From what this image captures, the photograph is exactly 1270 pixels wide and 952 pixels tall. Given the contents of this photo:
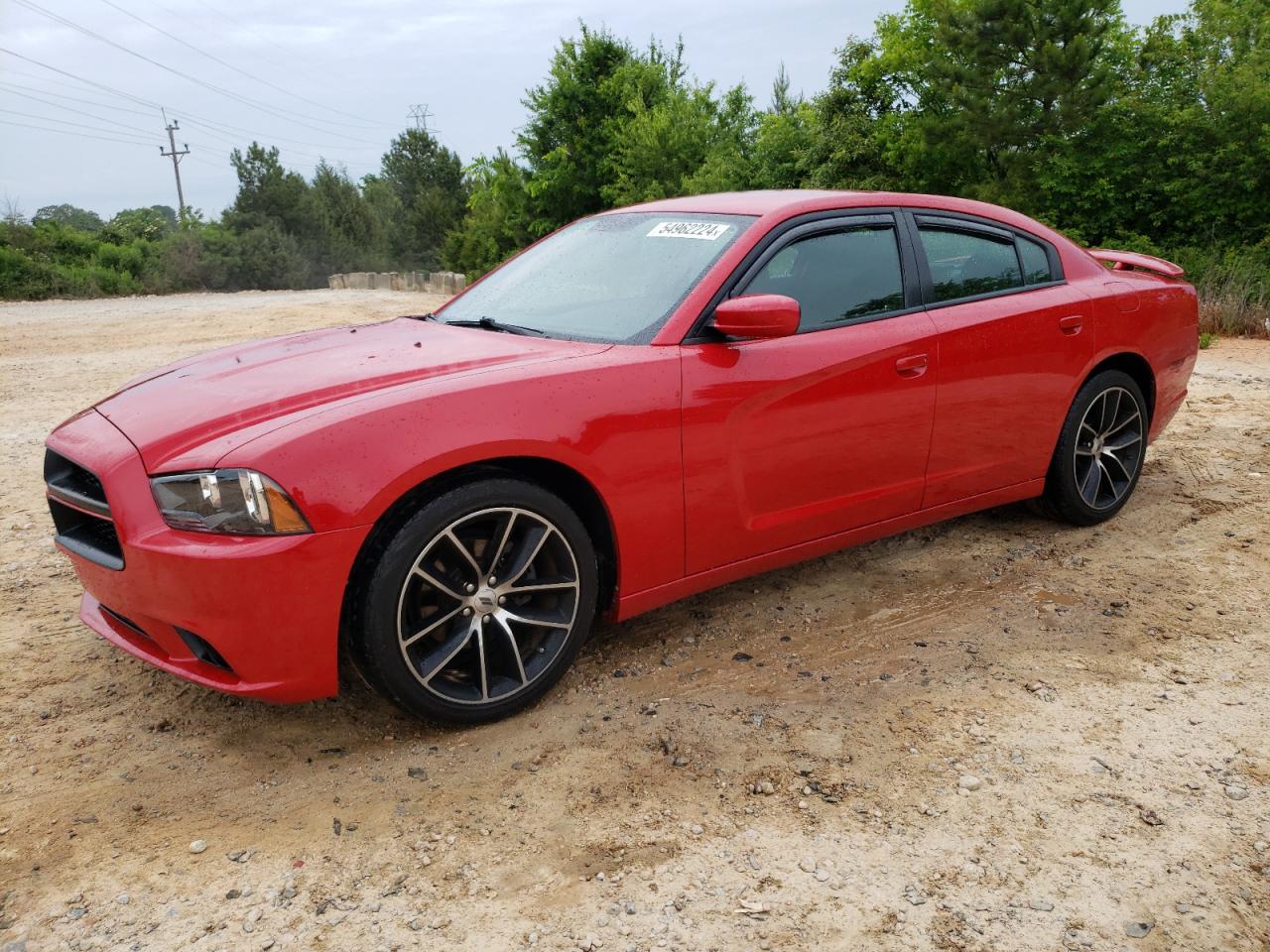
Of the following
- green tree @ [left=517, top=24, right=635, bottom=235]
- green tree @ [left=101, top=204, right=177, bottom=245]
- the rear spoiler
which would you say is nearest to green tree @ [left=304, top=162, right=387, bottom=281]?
green tree @ [left=101, top=204, right=177, bottom=245]

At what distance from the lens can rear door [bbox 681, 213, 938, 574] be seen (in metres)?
3.45

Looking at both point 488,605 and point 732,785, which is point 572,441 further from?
point 732,785

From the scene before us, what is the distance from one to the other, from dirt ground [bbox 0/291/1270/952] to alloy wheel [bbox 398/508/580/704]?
188 millimetres

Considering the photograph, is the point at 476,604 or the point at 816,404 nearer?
the point at 476,604

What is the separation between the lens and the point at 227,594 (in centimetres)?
271

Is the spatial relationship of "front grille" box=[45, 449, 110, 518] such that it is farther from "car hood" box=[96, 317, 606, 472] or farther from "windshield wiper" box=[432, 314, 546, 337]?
"windshield wiper" box=[432, 314, 546, 337]

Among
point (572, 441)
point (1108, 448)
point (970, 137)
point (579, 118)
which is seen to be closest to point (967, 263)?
point (1108, 448)

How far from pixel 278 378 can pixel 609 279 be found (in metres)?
1.26

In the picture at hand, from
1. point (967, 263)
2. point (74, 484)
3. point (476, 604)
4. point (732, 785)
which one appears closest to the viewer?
A: point (732, 785)

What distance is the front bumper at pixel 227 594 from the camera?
271 cm

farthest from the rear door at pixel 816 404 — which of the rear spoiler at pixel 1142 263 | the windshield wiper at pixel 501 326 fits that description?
the rear spoiler at pixel 1142 263

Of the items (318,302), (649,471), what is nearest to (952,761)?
(649,471)

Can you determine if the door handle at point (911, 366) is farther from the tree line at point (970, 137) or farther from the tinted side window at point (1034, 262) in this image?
the tree line at point (970, 137)

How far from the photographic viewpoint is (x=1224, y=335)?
11.5 metres
